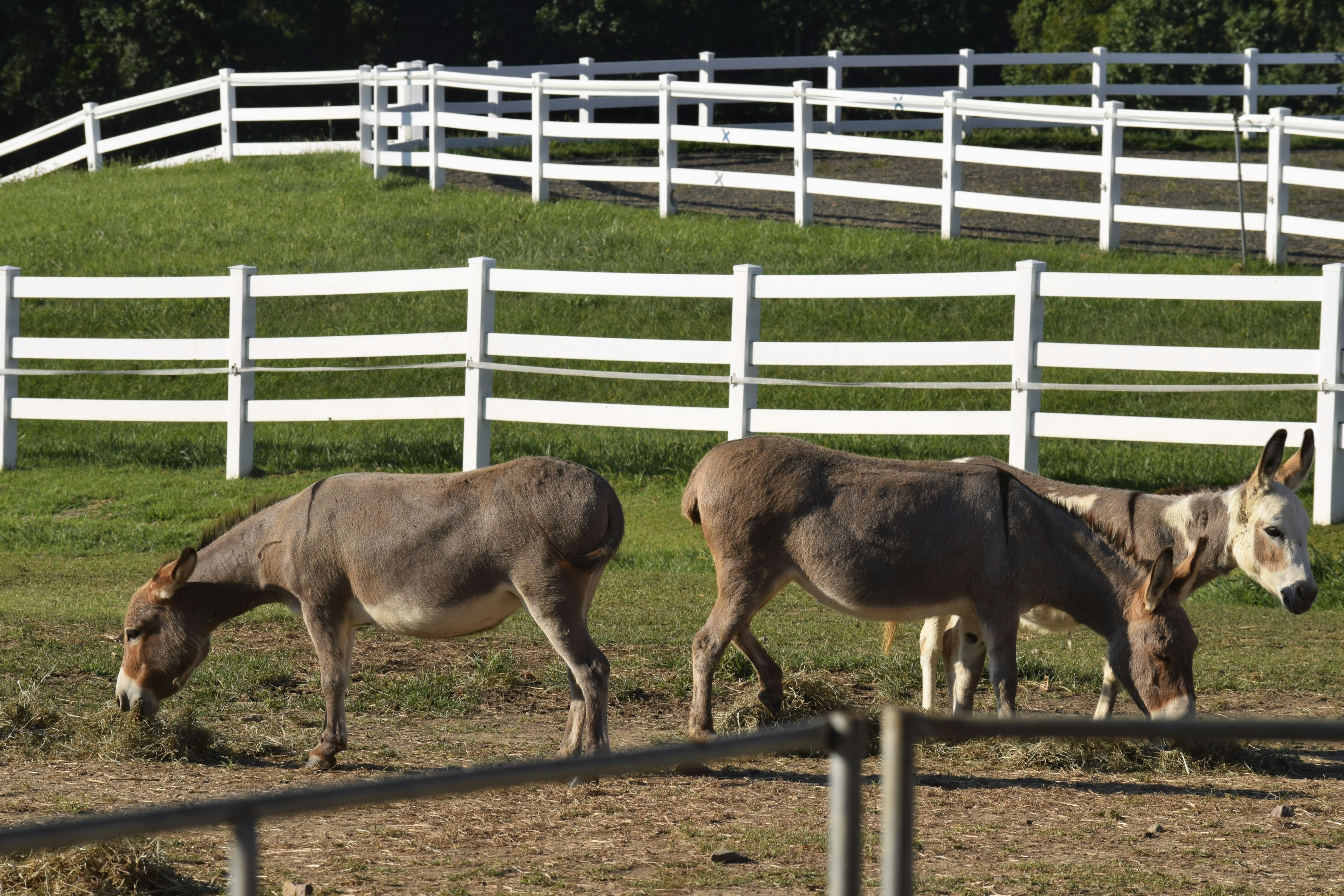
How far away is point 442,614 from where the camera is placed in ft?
21.2

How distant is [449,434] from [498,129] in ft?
25.4

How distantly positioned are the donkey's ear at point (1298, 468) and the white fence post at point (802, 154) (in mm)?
12348

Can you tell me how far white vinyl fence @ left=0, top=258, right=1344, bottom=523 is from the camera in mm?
11828

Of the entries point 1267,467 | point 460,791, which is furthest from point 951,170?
point 460,791

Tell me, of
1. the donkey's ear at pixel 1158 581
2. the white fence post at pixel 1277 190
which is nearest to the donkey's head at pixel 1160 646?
the donkey's ear at pixel 1158 581

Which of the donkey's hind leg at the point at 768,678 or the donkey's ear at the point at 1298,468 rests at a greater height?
the donkey's ear at the point at 1298,468

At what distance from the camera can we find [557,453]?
1418 centimetres

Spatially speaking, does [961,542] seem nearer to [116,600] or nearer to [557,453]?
[116,600]

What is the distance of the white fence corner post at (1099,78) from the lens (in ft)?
85.3

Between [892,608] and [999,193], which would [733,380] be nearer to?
[892,608]

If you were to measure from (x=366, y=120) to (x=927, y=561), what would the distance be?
1811 cm

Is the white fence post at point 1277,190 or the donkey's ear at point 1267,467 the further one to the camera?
the white fence post at point 1277,190

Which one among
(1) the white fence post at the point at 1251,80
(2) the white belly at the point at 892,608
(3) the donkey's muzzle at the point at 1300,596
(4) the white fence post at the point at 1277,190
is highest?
(1) the white fence post at the point at 1251,80

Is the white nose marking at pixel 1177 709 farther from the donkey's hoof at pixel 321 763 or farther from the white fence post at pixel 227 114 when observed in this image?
the white fence post at pixel 227 114
